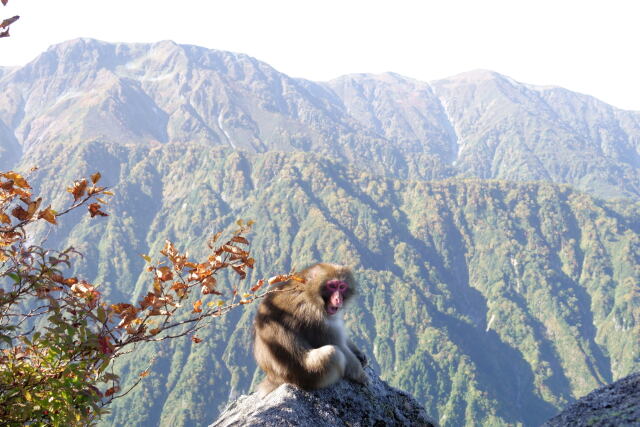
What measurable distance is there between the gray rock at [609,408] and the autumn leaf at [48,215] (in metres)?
6.63

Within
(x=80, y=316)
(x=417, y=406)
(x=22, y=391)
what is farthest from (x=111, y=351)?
(x=417, y=406)

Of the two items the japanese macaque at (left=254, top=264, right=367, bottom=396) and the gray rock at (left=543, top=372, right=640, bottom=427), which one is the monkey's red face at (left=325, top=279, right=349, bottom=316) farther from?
the gray rock at (left=543, top=372, right=640, bottom=427)

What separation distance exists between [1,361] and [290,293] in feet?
15.4

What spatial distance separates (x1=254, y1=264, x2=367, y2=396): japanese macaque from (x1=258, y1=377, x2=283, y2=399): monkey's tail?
0.07ft

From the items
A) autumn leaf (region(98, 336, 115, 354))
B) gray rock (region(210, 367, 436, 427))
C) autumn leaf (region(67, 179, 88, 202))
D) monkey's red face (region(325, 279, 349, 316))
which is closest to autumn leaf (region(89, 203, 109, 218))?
autumn leaf (region(67, 179, 88, 202))

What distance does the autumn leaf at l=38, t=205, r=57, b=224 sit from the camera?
5277 millimetres

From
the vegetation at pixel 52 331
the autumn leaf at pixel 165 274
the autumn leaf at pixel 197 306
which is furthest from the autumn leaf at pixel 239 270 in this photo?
the autumn leaf at pixel 165 274

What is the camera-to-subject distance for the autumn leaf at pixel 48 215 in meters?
5.28

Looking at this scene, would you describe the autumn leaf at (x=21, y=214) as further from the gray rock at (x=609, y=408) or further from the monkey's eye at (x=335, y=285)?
the gray rock at (x=609, y=408)

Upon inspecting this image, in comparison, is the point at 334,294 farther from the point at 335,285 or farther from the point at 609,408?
Result: the point at 609,408

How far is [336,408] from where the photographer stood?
8289mm

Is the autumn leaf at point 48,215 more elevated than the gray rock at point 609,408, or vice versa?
the autumn leaf at point 48,215

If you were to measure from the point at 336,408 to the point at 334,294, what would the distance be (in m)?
1.90

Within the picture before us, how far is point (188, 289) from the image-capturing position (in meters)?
6.66
